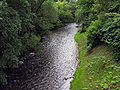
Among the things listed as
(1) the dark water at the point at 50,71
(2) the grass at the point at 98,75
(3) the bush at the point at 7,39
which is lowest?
(1) the dark water at the point at 50,71

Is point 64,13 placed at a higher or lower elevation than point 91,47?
higher

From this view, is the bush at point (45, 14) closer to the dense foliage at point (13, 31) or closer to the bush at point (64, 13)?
the dense foliage at point (13, 31)

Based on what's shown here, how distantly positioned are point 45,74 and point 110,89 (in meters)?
10.2

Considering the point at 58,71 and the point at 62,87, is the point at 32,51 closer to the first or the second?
the point at 58,71

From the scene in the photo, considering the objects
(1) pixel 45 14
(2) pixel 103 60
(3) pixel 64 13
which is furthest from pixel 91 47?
(3) pixel 64 13

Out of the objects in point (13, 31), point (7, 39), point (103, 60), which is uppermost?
point (13, 31)

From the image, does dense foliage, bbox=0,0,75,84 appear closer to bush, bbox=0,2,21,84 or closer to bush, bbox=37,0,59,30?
bush, bbox=0,2,21,84

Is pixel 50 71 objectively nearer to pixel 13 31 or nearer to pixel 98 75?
pixel 98 75

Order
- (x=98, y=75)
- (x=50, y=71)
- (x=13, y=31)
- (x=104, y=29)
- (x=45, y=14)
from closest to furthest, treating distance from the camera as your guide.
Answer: (x=98, y=75) < (x=13, y=31) < (x=104, y=29) < (x=50, y=71) < (x=45, y=14)

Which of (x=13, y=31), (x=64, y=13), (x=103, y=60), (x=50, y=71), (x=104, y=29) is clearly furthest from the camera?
(x=64, y=13)

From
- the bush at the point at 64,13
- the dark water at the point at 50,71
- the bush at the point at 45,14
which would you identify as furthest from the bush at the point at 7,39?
the bush at the point at 64,13

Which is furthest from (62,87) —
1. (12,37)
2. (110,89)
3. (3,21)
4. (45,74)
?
(3,21)

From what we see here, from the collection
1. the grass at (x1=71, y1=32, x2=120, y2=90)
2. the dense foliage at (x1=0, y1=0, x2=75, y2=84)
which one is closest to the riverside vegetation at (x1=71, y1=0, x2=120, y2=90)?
the grass at (x1=71, y1=32, x2=120, y2=90)

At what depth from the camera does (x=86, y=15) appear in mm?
40219
